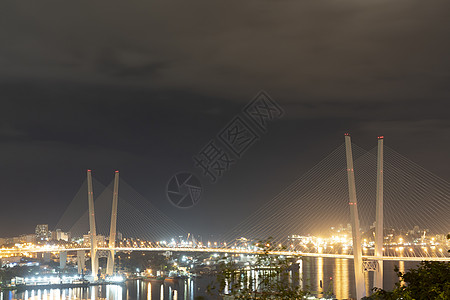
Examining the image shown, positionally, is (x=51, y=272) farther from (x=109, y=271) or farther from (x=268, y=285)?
(x=268, y=285)

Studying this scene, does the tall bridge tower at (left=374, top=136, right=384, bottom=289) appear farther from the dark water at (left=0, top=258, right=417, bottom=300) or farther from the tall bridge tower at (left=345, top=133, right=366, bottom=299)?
the dark water at (left=0, top=258, right=417, bottom=300)

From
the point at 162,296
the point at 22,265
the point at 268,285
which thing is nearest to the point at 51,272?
the point at 22,265

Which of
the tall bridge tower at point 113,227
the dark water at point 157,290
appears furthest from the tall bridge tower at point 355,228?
the tall bridge tower at point 113,227

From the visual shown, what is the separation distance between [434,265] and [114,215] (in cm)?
2014

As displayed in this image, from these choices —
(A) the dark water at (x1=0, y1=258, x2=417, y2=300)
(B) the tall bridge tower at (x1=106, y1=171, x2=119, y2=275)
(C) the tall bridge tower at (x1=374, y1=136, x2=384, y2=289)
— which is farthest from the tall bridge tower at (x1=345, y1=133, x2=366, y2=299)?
(B) the tall bridge tower at (x1=106, y1=171, x2=119, y2=275)

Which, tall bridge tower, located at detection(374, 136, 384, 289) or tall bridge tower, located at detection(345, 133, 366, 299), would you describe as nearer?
tall bridge tower, located at detection(345, 133, 366, 299)

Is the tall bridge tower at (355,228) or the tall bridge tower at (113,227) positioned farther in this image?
the tall bridge tower at (113,227)

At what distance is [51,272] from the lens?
103 feet

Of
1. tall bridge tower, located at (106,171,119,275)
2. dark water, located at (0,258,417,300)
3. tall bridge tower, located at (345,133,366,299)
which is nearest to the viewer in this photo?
tall bridge tower, located at (345,133,366,299)

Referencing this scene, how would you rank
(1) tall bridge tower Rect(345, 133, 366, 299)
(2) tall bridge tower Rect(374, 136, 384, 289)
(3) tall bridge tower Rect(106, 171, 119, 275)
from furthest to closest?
(3) tall bridge tower Rect(106, 171, 119, 275) → (2) tall bridge tower Rect(374, 136, 384, 289) → (1) tall bridge tower Rect(345, 133, 366, 299)

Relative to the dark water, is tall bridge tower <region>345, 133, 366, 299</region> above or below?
above

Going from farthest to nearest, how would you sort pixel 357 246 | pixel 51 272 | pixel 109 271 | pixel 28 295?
pixel 51 272 < pixel 109 271 < pixel 28 295 < pixel 357 246

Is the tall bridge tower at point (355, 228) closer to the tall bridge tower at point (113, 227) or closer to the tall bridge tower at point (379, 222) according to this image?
the tall bridge tower at point (379, 222)

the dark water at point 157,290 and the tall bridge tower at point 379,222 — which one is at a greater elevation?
the tall bridge tower at point 379,222
